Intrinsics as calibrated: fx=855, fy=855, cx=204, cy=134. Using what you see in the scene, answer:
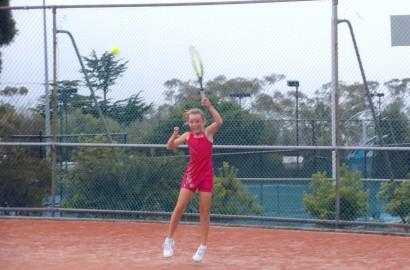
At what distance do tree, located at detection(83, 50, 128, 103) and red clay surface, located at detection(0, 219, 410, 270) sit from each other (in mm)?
1894

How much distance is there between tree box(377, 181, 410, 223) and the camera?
35.2 ft

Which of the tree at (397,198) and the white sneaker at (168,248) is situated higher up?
the tree at (397,198)

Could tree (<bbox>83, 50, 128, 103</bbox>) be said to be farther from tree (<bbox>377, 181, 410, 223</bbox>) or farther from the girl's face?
tree (<bbox>377, 181, 410, 223</bbox>)

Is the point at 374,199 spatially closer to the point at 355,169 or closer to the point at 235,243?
the point at 355,169

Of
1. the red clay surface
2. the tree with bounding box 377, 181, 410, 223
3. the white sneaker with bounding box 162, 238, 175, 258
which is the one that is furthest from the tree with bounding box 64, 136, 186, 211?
the white sneaker with bounding box 162, 238, 175, 258

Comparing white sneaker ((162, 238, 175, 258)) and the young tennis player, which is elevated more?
the young tennis player

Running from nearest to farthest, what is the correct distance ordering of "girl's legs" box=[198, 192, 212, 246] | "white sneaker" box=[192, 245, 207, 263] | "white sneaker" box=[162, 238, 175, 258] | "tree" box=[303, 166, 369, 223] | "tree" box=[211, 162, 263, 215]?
1. "white sneaker" box=[192, 245, 207, 263]
2. "girl's legs" box=[198, 192, 212, 246]
3. "white sneaker" box=[162, 238, 175, 258]
4. "tree" box=[303, 166, 369, 223]
5. "tree" box=[211, 162, 263, 215]

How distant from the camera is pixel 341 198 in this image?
11.1 m

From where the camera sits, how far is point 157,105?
1132 cm

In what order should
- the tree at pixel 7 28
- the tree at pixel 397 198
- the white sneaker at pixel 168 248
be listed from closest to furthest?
the white sneaker at pixel 168 248, the tree at pixel 397 198, the tree at pixel 7 28

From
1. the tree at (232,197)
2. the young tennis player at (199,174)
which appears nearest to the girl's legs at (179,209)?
the young tennis player at (199,174)

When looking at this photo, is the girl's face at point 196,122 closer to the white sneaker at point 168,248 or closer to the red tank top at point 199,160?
the red tank top at point 199,160

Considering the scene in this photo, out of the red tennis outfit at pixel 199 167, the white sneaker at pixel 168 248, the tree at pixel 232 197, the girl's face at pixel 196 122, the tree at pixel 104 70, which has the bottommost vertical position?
the white sneaker at pixel 168 248

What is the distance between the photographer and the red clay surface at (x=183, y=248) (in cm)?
835
